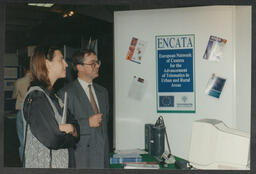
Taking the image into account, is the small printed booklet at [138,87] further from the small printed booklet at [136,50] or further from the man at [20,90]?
the man at [20,90]

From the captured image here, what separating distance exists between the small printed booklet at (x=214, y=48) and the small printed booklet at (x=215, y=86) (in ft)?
0.88

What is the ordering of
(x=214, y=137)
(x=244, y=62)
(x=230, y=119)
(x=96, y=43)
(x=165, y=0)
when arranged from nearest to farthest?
(x=214, y=137), (x=165, y=0), (x=96, y=43), (x=244, y=62), (x=230, y=119)

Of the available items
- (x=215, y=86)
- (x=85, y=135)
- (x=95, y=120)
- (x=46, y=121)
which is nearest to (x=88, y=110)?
(x=95, y=120)

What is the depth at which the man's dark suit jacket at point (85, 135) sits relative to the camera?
3.26m

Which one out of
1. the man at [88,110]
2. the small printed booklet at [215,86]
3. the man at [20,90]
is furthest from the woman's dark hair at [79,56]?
the small printed booklet at [215,86]

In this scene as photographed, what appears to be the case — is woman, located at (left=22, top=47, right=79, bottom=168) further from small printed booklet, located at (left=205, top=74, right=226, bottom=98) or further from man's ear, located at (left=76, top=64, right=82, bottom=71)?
small printed booklet, located at (left=205, top=74, right=226, bottom=98)

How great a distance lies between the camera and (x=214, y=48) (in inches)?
153

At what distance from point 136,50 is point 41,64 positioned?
1.30 metres

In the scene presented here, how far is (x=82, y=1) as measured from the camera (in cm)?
306

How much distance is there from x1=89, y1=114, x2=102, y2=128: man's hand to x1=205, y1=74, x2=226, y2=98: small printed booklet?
1518 millimetres

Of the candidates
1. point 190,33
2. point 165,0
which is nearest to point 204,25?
point 190,33

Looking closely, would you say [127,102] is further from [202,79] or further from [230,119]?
[230,119]

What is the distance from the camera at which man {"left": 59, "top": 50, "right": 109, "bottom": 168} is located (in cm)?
327

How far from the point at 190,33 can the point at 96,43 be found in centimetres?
122
